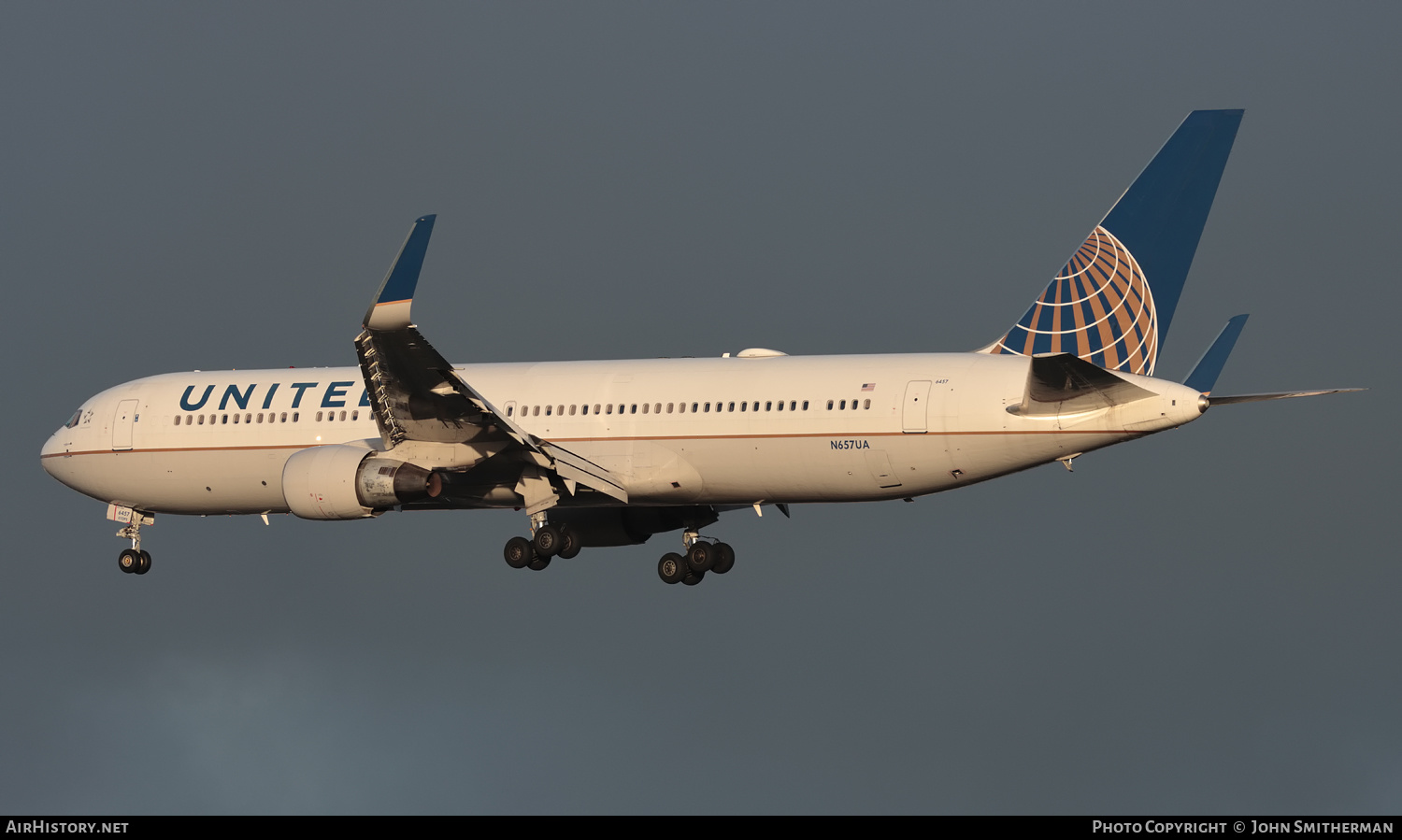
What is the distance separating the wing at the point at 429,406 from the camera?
114 ft

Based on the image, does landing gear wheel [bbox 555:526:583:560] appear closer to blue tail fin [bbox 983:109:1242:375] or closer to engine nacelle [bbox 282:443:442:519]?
engine nacelle [bbox 282:443:442:519]

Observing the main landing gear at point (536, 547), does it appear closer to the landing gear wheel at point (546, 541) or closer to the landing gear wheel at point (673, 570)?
the landing gear wheel at point (546, 541)

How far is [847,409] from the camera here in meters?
37.0

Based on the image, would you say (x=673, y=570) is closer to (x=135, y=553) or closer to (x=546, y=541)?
(x=546, y=541)

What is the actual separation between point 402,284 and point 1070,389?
414 inches

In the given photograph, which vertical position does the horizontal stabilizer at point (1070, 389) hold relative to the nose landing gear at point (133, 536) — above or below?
below

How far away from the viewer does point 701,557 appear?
41375mm

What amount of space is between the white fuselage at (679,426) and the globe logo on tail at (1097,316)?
134 centimetres

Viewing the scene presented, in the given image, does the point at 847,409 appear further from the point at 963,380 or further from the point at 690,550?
the point at 690,550

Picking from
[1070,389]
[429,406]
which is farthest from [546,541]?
[1070,389]

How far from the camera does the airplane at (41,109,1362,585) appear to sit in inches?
1390

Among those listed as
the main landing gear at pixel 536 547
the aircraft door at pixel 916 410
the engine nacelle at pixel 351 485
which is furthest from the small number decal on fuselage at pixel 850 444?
the engine nacelle at pixel 351 485

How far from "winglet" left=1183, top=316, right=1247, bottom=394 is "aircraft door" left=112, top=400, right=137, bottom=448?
67.9 ft

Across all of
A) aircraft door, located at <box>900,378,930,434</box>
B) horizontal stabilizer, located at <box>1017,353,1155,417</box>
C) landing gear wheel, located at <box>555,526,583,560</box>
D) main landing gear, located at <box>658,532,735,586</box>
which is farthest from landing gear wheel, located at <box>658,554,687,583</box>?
horizontal stabilizer, located at <box>1017,353,1155,417</box>
